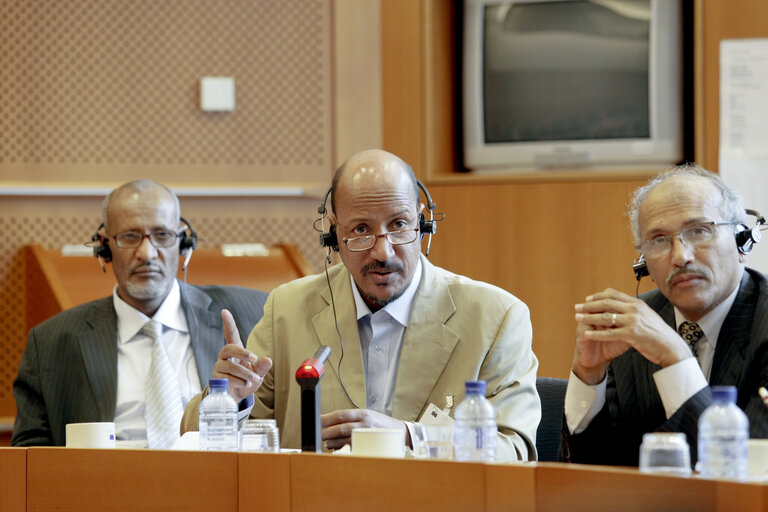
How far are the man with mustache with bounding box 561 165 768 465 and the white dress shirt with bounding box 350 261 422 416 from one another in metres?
0.48

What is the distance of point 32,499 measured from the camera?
84.0 inches

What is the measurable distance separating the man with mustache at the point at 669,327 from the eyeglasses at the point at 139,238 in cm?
164

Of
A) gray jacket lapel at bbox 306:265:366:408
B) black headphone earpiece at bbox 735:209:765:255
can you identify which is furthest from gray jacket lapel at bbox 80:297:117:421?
black headphone earpiece at bbox 735:209:765:255

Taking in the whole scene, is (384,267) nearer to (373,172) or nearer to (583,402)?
(373,172)

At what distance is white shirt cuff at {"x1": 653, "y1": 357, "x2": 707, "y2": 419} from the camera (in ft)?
7.14

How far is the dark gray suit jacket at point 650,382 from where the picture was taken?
91.7 inches

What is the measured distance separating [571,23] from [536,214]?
2.59 feet

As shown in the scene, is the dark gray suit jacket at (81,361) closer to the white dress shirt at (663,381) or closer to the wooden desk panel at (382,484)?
the white dress shirt at (663,381)

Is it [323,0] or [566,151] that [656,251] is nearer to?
[566,151]

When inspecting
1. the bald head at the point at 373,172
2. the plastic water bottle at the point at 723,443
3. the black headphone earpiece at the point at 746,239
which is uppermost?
the bald head at the point at 373,172

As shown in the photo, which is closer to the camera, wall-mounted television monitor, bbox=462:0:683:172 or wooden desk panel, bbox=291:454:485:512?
wooden desk panel, bbox=291:454:485:512

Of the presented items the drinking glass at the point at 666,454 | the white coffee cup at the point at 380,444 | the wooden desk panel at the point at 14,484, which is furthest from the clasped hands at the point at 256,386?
the drinking glass at the point at 666,454

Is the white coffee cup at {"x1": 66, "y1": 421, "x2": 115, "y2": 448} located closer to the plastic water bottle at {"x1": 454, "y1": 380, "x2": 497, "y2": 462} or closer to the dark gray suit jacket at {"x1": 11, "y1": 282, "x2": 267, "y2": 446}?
the plastic water bottle at {"x1": 454, "y1": 380, "x2": 497, "y2": 462}

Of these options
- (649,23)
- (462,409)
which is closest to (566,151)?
(649,23)
